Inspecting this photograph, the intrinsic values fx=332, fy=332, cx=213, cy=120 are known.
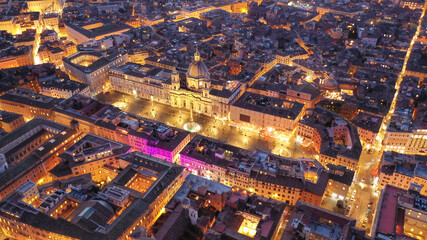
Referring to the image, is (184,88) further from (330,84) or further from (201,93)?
(330,84)

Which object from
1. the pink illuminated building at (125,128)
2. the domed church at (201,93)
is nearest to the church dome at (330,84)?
the domed church at (201,93)

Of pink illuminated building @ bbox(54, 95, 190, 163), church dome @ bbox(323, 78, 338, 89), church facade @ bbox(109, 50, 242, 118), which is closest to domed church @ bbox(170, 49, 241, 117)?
church facade @ bbox(109, 50, 242, 118)

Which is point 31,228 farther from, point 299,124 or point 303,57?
point 303,57

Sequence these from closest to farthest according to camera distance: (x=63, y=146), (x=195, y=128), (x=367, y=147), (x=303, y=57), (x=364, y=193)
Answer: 1. (x=364, y=193)
2. (x=63, y=146)
3. (x=367, y=147)
4. (x=195, y=128)
5. (x=303, y=57)

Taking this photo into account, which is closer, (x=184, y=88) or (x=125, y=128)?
(x=125, y=128)

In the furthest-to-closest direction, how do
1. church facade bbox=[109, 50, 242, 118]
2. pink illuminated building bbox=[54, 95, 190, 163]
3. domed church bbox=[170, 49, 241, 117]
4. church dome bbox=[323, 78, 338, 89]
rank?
church dome bbox=[323, 78, 338, 89], church facade bbox=[109, 50, 242, 118], domed church bbox=[170, 49, 241, 117], pink illuminated building bbox=[54, 95, 190, 163]

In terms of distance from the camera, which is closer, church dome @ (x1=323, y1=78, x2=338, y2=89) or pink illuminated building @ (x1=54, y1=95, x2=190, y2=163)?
pink illuminated building @ (x1=54, y1=95, x2=190, y2=163)

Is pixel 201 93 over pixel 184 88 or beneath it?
over

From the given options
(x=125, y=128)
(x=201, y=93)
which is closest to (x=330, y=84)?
(x=201, y=93)

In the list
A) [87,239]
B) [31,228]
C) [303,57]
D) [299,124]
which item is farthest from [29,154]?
[303,57]

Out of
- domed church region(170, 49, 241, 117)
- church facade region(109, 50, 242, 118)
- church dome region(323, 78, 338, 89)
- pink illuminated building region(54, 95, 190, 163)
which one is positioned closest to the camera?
pink illuminated building region(54, 95, 190, 163)

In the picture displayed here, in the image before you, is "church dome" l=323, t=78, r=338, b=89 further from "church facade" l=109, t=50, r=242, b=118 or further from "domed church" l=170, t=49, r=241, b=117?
"domed church" l=170, t=49, r=241, b=117
